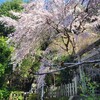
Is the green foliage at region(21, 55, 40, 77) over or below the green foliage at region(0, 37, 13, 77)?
below

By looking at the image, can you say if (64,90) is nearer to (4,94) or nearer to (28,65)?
(28,65)

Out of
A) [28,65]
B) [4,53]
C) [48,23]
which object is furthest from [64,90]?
[4,53]

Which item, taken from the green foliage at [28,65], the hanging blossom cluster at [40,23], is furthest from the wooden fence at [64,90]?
the hanging blossom cluster at [40,23]

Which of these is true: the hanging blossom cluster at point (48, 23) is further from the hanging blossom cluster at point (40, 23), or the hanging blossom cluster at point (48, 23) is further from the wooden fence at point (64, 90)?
the wooden fence at point (64, 90)

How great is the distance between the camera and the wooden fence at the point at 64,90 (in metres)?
9.66

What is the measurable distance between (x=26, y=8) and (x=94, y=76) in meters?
4.39

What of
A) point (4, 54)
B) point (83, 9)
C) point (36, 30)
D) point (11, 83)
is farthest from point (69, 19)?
point (11, 83)

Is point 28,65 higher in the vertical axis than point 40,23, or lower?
lower

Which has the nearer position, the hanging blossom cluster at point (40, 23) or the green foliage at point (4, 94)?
the hanging blossom cluster at point (40, 23)

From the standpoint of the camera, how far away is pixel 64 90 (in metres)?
10.8

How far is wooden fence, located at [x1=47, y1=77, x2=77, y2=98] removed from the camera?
31.7 feet

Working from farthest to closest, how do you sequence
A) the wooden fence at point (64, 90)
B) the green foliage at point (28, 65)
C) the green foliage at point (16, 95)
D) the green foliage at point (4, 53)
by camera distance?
the green foliage at point (4, 53) → the green foliage at point (28, 65) → the green foliage at point (16, 95) → the wooden fence at point (64, 90)

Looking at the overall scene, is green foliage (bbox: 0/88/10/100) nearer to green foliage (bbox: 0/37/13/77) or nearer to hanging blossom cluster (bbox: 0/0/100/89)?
green foliage (bbox: 0/37/13/77)

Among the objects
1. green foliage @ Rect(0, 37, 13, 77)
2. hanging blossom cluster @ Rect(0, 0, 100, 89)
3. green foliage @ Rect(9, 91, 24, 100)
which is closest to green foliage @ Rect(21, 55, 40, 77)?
green foliage @ Rect(0, 37, 13, 77)
